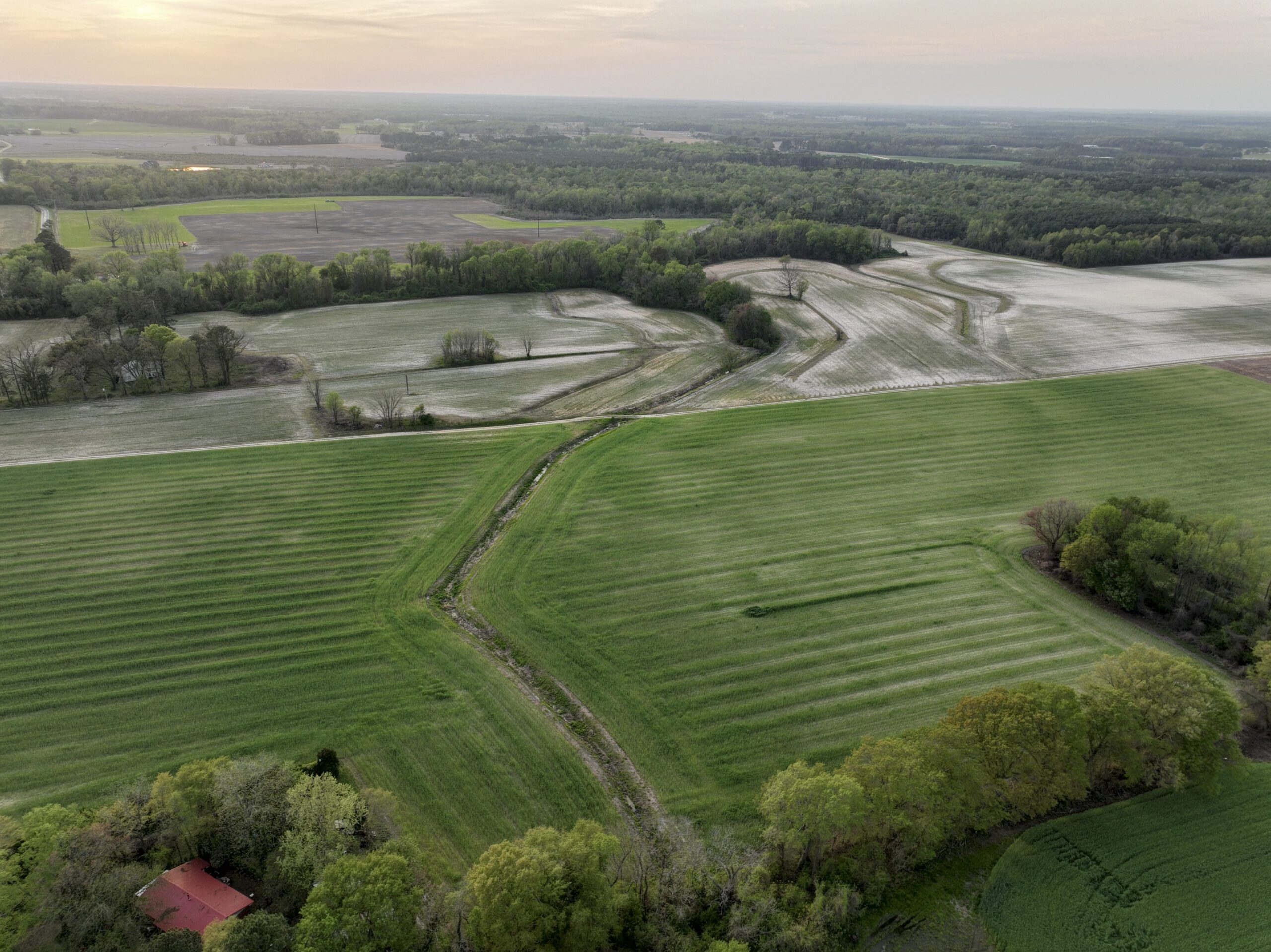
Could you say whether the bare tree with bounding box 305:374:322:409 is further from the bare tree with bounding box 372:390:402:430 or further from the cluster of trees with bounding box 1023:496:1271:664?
the cluster of trees with bounding box 1023:496:1271:664

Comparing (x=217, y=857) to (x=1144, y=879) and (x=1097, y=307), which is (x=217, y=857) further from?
(x=1097, y=307)

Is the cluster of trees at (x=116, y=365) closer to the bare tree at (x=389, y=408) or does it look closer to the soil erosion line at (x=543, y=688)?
the bare tree at (x=389, y=408)

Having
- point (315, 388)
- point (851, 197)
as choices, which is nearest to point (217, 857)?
point (315, 388)

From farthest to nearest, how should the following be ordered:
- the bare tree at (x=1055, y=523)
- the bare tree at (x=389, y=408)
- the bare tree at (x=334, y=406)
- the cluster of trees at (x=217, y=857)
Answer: the bare tree at (x=389, y=408) → the bare tree at (x=334, y=406) → the bare tree at (x=1055, y=523) → the cluster of trees at (x=217, y=857)

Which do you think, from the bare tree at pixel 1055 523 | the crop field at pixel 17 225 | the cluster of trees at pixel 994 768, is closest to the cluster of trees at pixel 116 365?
the crop field at pixel 17 225

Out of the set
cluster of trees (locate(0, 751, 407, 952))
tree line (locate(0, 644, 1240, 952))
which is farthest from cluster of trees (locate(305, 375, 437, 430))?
cluster of trees (locate(0, 751, 407, 952))

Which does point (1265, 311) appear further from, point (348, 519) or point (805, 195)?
point (348, 519)

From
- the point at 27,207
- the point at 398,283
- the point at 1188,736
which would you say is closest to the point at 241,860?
the point at 1188,736
